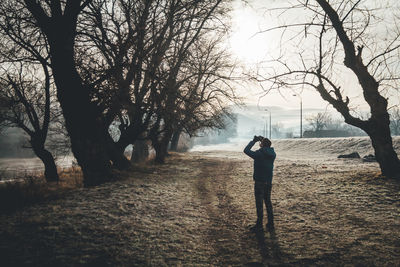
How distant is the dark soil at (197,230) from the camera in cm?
347

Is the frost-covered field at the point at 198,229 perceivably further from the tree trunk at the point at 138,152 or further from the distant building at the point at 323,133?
the distant building at the point at 323,133

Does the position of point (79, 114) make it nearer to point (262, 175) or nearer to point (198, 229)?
point (198, 229)

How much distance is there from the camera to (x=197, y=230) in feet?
15.1

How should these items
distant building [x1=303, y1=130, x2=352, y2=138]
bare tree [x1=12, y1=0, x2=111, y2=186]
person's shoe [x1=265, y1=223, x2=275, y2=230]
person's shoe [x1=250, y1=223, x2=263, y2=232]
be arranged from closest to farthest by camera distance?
person's shoe [x1=250, y1=223, x2=263, y2=232] → person's shoe [x1=265, y1=223, x2=275, y2=230] → bare tree [x1=12, y1=0, x2=111, y2=186] → distant building [x1=303, y1=130, x2=352, y2=138]

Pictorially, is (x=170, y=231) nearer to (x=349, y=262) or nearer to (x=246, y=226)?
(x=246, y=226)

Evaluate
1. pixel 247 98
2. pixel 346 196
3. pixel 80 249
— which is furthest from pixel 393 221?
pixel 247 98

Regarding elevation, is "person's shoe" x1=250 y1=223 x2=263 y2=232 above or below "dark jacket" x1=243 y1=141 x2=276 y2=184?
below

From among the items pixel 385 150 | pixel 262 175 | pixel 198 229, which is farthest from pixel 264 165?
pixel 385 150

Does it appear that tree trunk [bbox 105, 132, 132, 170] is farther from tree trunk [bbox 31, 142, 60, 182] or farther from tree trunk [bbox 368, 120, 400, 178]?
tree trunk [bbox 368, 120, 400, 178]

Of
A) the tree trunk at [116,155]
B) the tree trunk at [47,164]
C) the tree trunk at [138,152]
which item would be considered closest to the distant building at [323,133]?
the tree trunk at [138,152]

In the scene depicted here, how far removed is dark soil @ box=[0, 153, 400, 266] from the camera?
11.4 feet

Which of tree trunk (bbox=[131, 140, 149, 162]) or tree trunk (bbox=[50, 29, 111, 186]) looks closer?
tree trunk (bbox=[50, 29, 111, 186])

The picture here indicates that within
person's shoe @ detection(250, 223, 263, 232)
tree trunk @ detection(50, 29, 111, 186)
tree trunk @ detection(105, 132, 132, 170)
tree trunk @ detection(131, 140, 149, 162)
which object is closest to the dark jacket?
person's shoe @ detection(250, 223, 263, 232)

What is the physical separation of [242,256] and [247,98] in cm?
1356
